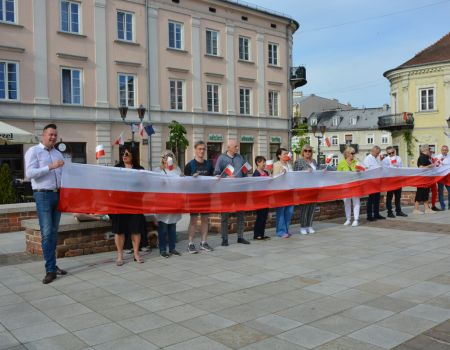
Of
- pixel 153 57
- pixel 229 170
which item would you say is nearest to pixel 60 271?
pixel 229 170

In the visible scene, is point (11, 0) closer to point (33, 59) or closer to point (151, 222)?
point (33, 59)

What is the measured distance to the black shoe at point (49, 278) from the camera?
262 inches

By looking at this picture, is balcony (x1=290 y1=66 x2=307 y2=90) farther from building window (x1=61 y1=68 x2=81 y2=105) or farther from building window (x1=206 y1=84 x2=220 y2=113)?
building window (x1=61 y1=68 x2=81 y2=105)

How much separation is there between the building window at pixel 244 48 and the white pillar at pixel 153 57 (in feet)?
24.7

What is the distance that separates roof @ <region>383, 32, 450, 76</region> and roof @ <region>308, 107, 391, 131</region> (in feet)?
108

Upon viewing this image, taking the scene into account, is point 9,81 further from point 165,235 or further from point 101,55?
point 165,235

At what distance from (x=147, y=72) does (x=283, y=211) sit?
22599 millimetres

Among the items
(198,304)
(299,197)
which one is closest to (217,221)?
(299,197)

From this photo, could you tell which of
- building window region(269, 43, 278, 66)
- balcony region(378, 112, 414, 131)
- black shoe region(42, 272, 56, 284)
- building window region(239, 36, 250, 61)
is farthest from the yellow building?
black shoe region(42, 272, 56, 284)

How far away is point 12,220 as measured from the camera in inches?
457

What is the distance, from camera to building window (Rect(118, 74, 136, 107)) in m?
30.0

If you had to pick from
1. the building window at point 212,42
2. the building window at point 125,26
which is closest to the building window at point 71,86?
the building window at point 125,26

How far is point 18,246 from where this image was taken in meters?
9.46

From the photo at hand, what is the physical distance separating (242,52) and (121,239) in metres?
31.0
